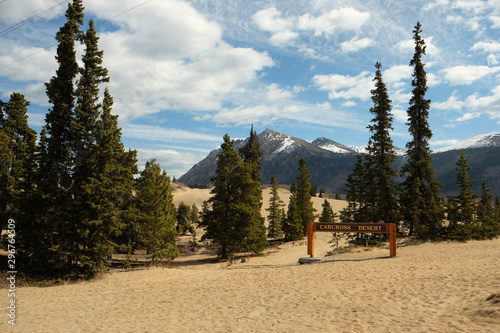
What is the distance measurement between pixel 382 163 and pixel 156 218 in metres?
22.1

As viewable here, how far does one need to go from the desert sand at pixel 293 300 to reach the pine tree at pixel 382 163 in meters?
10.9

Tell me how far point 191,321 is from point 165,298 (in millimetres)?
3897

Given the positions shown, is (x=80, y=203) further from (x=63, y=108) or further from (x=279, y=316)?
(x=279, y=316)

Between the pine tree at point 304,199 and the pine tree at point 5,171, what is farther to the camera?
the pine tree at point 304,199

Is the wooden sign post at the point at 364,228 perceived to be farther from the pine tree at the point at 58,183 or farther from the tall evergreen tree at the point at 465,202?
the pine tree at the point at 58,183

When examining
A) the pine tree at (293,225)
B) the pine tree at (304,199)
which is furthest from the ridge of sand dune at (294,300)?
the pine tree at (304,199)

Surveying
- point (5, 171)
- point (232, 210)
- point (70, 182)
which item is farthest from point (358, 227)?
point (5, 171)

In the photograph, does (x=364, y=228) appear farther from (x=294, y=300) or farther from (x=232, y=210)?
(x=232, y=210)

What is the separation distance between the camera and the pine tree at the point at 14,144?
23.9 metres

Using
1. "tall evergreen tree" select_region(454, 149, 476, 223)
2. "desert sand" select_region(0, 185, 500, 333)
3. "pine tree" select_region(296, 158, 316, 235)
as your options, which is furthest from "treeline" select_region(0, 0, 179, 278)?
"pine tree" select_region(296, 158, 316, 235)

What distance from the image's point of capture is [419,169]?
99.0 feet

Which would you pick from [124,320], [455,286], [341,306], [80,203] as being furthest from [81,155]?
[455,286]

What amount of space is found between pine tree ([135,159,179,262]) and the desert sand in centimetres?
644

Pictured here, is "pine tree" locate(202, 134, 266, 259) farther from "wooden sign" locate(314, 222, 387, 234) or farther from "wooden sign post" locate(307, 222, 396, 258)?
"wooden sign" locate(314, 222, 387, 234)
